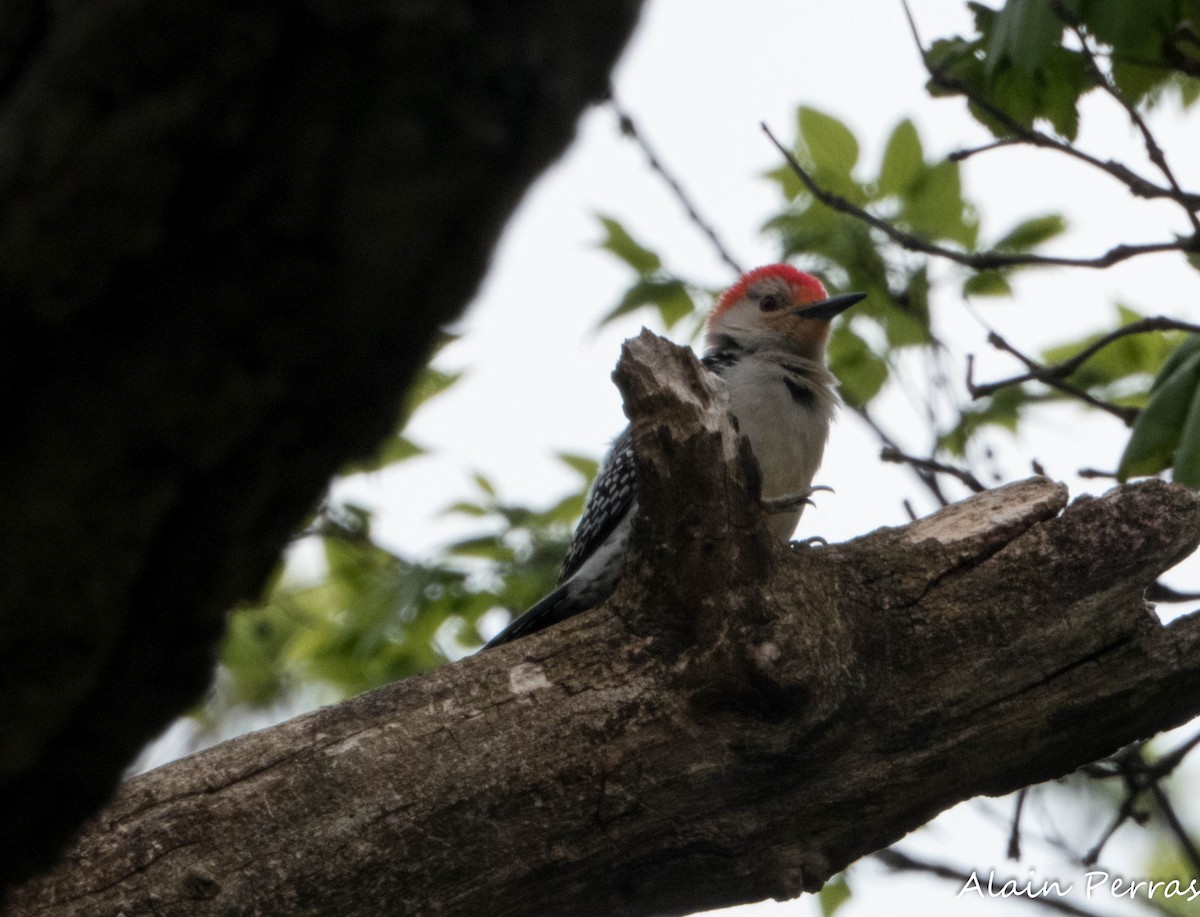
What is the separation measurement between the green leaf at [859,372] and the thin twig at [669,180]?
925 mm

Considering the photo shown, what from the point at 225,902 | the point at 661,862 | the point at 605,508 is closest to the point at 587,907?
the point at 661,862

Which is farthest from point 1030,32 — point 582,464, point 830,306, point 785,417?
point 582,464

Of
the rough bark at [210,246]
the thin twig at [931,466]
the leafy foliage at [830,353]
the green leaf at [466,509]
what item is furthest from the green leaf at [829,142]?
the rough bark at [210,246]

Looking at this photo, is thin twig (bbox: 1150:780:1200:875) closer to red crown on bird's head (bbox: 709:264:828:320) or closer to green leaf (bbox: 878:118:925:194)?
green leaf (bbox: 878:118:925:194)

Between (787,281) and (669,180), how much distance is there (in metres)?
2.30

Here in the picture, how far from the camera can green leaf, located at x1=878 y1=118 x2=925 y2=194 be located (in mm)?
5082

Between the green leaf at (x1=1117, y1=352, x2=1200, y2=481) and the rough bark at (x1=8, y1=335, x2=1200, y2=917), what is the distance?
378 mm

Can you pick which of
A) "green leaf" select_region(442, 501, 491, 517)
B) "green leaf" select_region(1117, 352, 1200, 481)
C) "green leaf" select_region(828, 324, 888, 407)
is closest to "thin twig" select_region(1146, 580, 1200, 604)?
"green leaf" select_region(1117, 352, 1200, 481)

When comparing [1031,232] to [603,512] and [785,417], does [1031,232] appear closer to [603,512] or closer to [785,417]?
[785,417]

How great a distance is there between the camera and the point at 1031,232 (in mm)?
5000

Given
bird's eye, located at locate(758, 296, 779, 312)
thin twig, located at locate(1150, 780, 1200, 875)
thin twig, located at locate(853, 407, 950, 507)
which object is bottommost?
thin twig, located at locate(1150, 780, 1200, 875)

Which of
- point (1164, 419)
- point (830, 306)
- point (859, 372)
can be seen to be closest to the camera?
point (1164, 419)

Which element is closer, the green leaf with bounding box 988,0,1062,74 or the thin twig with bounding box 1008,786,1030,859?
the green leaf with bounding box 988,0,1062,74

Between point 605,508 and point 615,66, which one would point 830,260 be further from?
point 615,66
